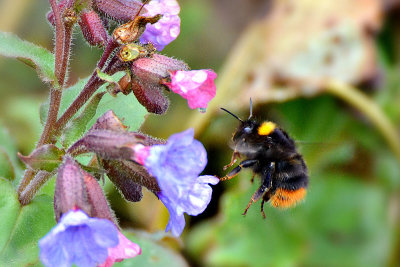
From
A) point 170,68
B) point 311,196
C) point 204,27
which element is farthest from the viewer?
point 204,27

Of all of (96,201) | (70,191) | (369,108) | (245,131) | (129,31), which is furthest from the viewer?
(369,108)

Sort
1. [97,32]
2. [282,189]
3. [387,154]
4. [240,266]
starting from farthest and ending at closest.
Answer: [387,154]
[240,266]
[282,189]
[97,32]

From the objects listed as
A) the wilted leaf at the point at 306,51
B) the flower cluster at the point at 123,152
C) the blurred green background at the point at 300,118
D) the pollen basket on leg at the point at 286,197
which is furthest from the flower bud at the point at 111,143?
the wilted leaf at the point at 306,51

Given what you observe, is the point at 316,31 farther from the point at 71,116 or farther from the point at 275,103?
the point at 71,116

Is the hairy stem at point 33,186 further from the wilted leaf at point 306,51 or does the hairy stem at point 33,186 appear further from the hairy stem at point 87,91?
the wilted leaf at point 306,51

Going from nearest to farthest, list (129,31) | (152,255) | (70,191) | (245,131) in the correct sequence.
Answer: (70,191) < (129,31) < (245,131) < (152,255)

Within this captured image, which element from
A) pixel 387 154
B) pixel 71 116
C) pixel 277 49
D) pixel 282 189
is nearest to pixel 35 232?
pixel 71 116

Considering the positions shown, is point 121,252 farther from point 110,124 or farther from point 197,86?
point 197,86

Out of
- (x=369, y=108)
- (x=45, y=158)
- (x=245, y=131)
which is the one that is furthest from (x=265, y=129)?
(x=369, y=108)
